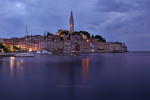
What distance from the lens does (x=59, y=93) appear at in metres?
10.5

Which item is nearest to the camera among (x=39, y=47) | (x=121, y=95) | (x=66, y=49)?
(x=121, y=95)

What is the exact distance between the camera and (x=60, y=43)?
11138 cm

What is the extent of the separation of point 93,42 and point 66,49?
1456 inches

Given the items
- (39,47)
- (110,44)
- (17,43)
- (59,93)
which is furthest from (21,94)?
(110,44)

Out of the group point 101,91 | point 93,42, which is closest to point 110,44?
point 93,42

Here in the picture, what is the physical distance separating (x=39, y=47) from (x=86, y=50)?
45.1 metres

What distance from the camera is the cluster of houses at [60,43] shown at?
10550 centimetres

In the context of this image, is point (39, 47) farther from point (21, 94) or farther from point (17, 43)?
point (21, 94)

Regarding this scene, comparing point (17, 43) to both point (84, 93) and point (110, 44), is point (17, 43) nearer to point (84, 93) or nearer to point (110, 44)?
point (110, 44)

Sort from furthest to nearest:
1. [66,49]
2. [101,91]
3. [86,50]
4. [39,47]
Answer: [86,50]
[66,49]
[39,47]
[101,91]

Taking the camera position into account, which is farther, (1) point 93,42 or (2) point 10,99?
(1) point 93,42

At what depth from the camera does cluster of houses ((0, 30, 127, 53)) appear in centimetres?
10550

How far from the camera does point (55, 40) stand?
11175 cm

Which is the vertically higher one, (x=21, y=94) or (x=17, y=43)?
(x=17, y=43)
